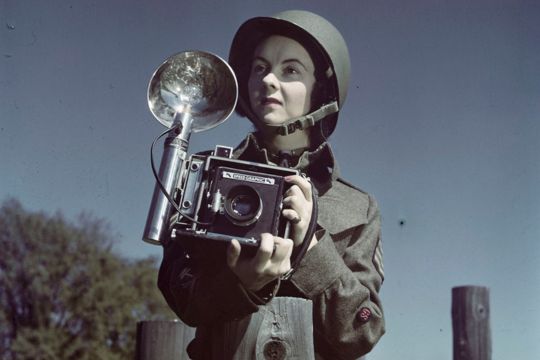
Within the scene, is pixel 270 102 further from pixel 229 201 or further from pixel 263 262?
pixel 263 262

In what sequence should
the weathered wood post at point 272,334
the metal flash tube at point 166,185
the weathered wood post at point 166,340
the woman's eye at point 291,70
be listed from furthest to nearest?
the weathered wood post at point 166,340 → the woman's eye at point 291,70 → the metal flash tube at point 166,185 → the weathered wood post at point 272,334

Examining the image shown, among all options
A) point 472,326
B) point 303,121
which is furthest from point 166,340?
point 472,326

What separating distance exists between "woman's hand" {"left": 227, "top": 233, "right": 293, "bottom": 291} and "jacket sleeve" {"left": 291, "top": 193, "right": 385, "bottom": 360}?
0.81ft

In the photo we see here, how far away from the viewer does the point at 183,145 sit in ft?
8.71

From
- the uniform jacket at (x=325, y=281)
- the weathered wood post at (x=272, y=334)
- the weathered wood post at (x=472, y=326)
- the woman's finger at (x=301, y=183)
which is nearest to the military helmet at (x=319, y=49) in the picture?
the uniform jacket at (x=325, y=281)

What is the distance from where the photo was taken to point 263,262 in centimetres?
228

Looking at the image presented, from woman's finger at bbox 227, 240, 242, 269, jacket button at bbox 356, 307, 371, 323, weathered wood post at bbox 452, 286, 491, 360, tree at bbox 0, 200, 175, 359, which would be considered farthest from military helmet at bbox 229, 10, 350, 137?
tree at bbox 0, 200, 175, 359

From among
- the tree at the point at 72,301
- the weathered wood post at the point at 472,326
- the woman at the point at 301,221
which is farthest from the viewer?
the tree at the point at 72,301

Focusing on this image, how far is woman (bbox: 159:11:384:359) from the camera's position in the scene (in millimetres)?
2385

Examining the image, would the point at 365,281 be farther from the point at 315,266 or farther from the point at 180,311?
the point at 180,311

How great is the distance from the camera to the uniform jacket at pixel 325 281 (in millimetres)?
2424

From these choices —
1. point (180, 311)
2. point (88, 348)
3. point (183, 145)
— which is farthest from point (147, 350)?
point (88, 348)

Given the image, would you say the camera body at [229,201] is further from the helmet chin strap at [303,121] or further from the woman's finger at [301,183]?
the helmet chin strap at [303,121]

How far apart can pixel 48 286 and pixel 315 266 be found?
20.4m
